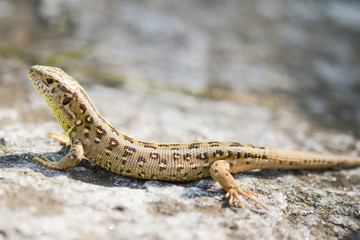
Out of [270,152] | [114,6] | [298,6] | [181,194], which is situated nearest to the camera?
[181,194]

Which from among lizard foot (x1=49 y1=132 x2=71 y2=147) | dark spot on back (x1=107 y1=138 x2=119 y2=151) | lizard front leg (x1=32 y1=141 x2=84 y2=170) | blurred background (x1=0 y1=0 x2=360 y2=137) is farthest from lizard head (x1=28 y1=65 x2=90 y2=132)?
blurred background (x1=0 y1=0 x2=360 y2=137)

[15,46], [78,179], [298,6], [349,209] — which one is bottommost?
[78,179]

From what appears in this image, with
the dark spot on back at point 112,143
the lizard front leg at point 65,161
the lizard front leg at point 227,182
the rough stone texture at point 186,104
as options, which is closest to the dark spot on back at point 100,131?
the dark spot on back at point 112,143

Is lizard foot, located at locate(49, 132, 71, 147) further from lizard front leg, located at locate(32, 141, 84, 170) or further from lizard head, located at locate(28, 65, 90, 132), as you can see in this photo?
lizard front leg, located at locate(32, 141, 84, 170)

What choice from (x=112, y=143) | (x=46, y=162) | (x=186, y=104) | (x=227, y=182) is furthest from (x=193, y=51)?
(x=46, y=162)

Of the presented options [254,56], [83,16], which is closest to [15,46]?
[83,16]

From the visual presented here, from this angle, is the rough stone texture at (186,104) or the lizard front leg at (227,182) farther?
the lizard front leg at (227,182)

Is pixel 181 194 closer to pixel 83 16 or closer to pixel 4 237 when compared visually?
pixel 4 237

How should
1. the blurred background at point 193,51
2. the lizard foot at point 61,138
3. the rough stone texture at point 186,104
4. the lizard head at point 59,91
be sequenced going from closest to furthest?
the rough stone texture at point 186,104, the lizard head at point 59,91, the lizard foot at point 61,138, the blurred background at point 193,51

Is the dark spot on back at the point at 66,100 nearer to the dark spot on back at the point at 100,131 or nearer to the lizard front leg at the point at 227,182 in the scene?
the dark spot on back at the point at 100,131
